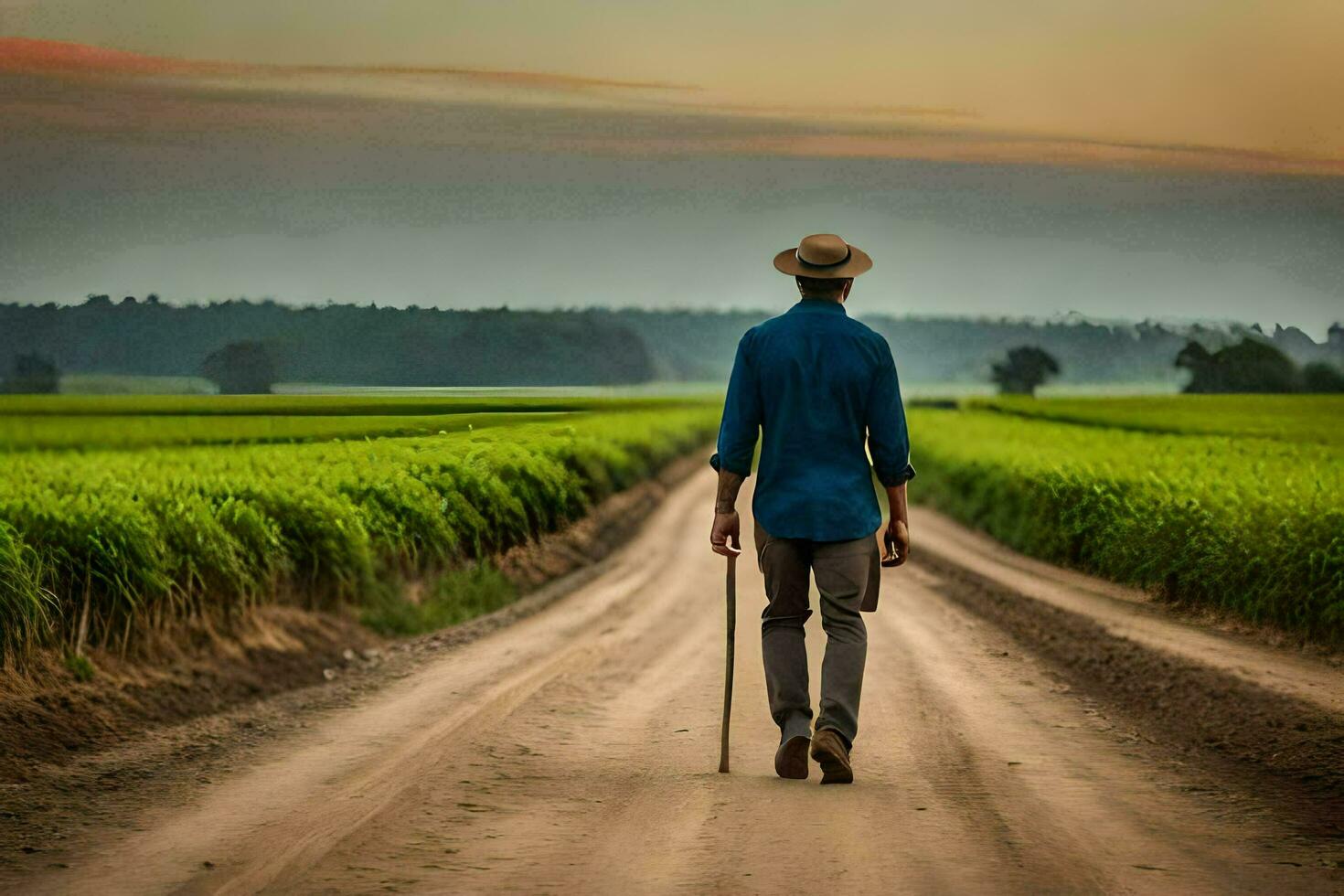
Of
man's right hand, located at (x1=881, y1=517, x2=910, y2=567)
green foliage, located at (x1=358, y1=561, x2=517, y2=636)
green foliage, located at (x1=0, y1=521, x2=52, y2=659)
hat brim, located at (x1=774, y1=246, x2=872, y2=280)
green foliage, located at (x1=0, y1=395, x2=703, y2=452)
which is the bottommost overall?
green foliage, located at (x1=358, y1=561, x2=517, y2=636)

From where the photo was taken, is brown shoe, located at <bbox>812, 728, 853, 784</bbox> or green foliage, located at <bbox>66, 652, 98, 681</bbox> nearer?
brown shoe, located at <bbox>812, 728, 853, 784</bbox>

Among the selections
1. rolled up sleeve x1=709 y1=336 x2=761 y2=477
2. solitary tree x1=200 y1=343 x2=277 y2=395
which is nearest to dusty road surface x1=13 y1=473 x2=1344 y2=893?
rolled up sleeve x1=709 y1=336 x2=761 y2=477

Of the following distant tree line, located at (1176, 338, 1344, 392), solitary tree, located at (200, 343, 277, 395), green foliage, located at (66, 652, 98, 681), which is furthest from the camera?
distant tree line, located at (1176, 338, 1344, 392)

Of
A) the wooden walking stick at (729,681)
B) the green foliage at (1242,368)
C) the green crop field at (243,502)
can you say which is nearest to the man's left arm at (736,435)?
the wooden walking stick at (729,681)

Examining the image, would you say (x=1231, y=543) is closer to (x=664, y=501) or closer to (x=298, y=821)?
(x=298, y=821)

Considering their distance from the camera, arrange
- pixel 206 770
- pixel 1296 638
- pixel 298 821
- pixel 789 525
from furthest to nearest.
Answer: pixel 1296 638, pixel 206 770, pixel 789 525, pixel 298 821

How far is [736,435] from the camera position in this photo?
675 cm

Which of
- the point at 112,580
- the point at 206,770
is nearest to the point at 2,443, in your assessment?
the point at 112,580

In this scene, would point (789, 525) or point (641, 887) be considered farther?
point (789, 525)

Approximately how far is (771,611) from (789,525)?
1.53 feet

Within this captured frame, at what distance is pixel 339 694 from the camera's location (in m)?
10.1

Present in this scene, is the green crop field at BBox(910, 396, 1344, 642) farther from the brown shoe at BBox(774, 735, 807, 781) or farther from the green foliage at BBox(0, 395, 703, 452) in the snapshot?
the green foliage at BBox(0, 395, 703, 452)

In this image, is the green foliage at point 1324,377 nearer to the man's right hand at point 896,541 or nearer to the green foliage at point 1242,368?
the green foliage at point 1242,368

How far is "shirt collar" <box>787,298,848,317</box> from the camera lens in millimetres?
6781
